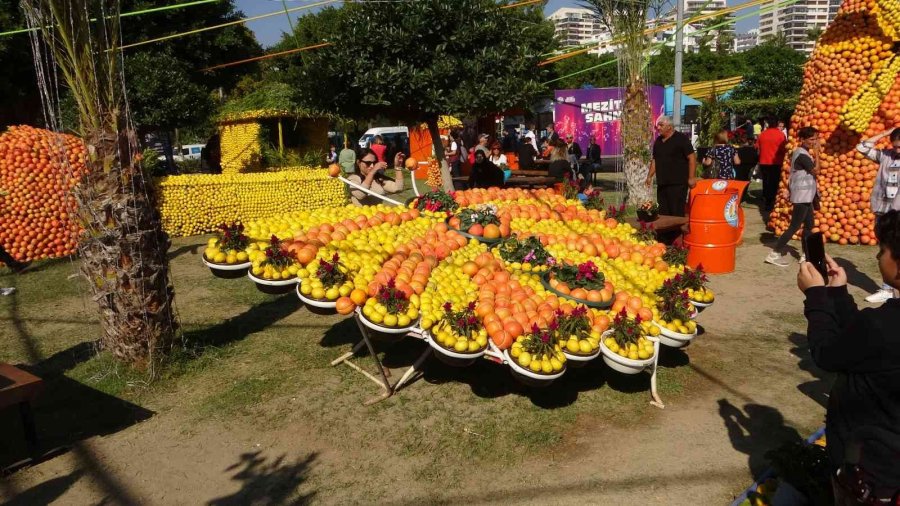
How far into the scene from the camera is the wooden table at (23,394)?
415cm

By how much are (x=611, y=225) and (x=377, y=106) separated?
5.92 meters

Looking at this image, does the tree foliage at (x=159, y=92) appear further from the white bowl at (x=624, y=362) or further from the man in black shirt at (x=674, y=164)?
the white bowl at (x=624, y=362)

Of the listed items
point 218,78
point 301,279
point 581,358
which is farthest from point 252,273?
point 218,78

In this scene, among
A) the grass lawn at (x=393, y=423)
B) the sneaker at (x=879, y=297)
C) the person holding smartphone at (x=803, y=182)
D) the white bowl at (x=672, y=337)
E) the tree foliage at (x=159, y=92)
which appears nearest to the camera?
the grass lawn at (x=393, y=423)

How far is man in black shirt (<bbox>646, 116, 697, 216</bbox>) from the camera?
8672mm

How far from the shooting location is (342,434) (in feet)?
15.1

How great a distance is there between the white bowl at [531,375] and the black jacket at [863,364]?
6.43 feet

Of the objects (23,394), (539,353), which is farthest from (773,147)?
(23,394)

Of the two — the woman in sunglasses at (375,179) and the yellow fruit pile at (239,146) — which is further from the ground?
the yellow fruit pile at (239,146)

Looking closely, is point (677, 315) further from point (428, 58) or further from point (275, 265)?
point (428, 58)

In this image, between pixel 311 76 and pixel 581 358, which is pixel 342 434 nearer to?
pixel 581 358

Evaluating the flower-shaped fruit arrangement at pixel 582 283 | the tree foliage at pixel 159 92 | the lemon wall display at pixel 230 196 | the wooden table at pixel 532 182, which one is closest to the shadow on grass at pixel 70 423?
the flower-shaped fruit arrangement at pixel 582 283

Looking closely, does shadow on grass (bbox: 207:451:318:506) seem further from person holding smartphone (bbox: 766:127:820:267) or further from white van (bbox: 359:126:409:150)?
white van (bbox: 359:126:409:150)

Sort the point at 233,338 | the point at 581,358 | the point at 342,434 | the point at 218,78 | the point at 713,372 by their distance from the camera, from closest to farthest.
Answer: the point at 581,358
the point at 342,434
the point at 713,372
the point at 233,338
the point at 218,78
